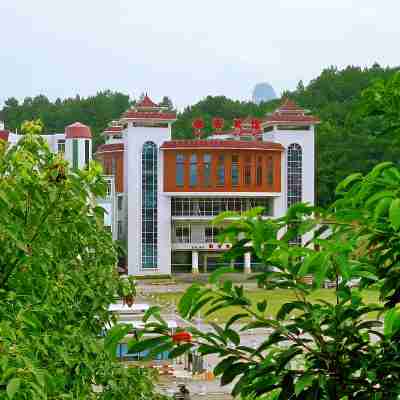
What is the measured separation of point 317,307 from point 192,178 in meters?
33.8

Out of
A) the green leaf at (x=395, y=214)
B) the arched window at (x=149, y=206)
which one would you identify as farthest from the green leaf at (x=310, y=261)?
the arched window at (x=149, y=206)

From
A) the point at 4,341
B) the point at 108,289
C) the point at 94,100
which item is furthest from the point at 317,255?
the point at 94,100

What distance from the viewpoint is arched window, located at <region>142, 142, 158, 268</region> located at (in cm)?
3516

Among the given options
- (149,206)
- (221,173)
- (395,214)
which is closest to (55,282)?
(395,214)

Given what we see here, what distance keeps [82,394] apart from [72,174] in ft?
4.05

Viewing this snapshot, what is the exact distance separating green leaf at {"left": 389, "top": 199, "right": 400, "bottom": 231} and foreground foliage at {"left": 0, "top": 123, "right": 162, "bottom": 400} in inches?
56.7

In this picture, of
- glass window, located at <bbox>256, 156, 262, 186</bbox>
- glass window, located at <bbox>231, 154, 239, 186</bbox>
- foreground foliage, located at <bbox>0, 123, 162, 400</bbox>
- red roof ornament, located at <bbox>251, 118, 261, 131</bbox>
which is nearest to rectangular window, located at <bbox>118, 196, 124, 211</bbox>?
glass window, located at <bbox>231, 154, 239, 186</bbox>

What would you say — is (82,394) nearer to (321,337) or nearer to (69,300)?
(69,300)

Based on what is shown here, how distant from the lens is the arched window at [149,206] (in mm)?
35156

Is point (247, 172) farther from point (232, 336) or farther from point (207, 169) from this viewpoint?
point (232, 336)

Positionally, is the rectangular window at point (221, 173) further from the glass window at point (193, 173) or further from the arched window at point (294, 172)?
the arched window at point (294, 172)

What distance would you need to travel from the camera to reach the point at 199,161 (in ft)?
116

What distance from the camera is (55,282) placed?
3617 mm

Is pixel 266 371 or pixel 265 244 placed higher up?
pixel 265 244
